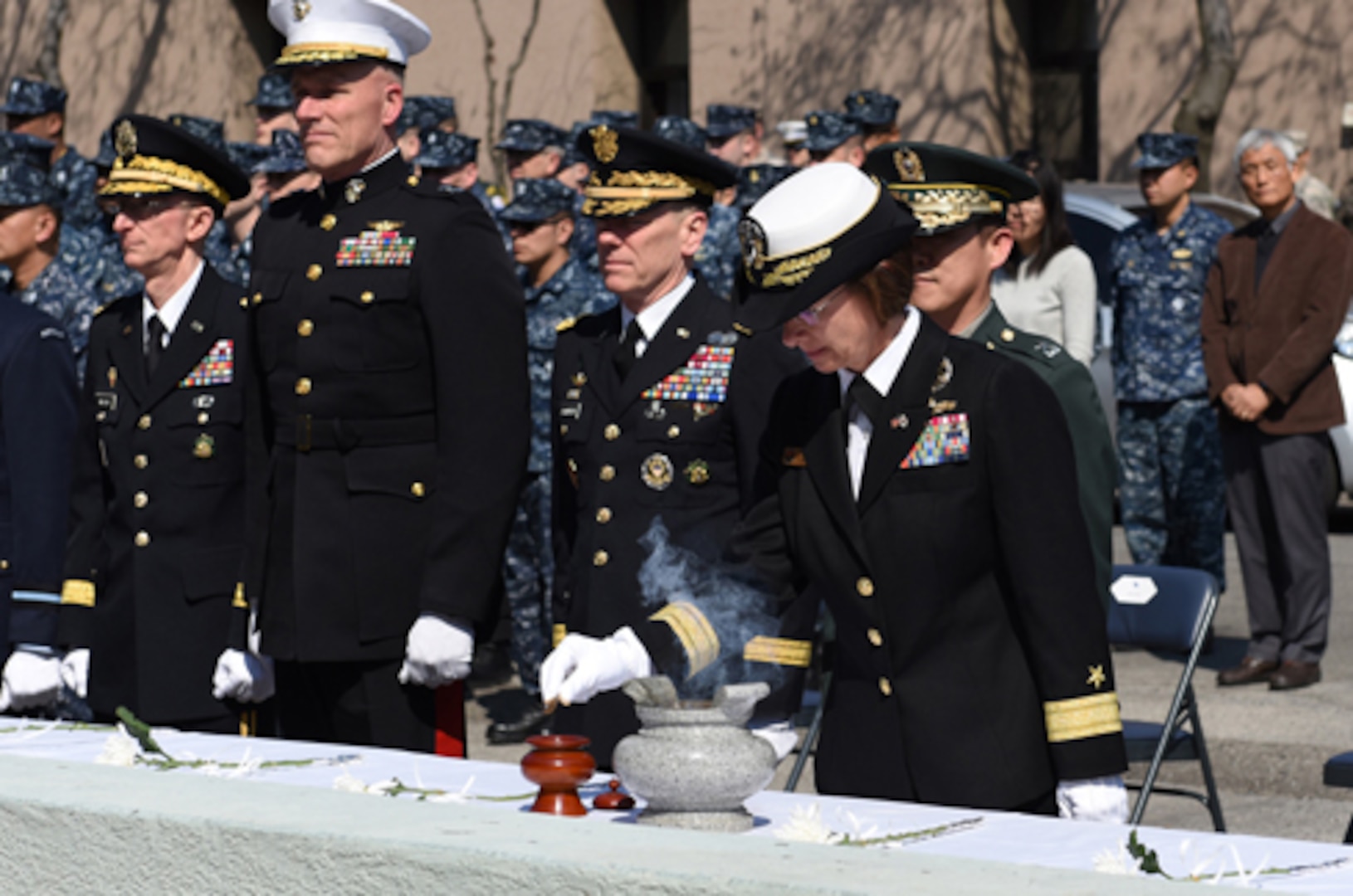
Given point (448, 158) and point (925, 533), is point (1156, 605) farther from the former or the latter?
point (448, 158)

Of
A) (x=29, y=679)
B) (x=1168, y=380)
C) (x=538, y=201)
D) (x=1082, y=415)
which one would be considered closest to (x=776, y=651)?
(x=1082, y=415)

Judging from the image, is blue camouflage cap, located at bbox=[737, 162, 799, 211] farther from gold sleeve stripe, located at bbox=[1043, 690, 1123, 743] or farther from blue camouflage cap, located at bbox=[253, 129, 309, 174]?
gold sleeve stripe, located at bbox=[1043, 690, 1123, 743]

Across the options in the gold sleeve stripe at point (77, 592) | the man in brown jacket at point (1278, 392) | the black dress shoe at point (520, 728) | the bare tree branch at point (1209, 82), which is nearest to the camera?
the gold sleeve stripe at point (77, 592)

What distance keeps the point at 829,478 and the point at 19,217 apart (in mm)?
4584

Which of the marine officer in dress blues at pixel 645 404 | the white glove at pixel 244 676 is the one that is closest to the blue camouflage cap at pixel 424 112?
the marine officer in dress blues at pixel 645 404

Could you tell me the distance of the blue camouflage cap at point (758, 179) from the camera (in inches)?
416

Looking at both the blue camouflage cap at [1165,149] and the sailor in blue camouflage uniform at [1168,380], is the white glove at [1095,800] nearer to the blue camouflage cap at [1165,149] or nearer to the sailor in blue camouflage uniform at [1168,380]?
the sailor in blue camouflage uniform at [1168,380]

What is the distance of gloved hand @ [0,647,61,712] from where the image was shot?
5602mm

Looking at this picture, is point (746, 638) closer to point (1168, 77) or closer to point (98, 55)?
point (1168, 77)

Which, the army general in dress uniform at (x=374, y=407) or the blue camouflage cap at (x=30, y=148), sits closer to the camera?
the army general in dress uniform at (x=374, y=407)

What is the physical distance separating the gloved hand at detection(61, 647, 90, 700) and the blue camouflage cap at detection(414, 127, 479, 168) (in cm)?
549

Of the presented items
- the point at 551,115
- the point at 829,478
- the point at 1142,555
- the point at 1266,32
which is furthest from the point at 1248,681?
the point at 551,115

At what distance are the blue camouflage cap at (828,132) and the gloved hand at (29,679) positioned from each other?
602cm

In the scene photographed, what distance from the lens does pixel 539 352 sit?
931cm
